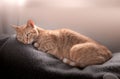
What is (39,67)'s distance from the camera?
1.38m

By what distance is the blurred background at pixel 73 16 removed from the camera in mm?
1864

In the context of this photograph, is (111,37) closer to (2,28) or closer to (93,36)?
(93,36)

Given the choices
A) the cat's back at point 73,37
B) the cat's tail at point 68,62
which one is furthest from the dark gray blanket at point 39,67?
the cat's back at point 73,37

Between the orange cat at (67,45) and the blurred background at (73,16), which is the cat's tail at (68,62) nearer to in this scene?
the orange cat at (67,45)

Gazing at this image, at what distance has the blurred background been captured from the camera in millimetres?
1864

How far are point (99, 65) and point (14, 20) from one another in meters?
0.95

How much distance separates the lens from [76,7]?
1905 millimetres

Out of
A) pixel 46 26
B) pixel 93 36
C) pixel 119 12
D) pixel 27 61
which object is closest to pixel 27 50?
pixel 27 61

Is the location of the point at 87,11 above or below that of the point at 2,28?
above

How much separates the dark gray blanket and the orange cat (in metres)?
0.07

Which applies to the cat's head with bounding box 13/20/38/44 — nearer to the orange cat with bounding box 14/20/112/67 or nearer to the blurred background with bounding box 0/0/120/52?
the orange cat with bounding box 14/20/112/67

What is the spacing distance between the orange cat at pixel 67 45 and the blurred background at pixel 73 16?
262 millimetres

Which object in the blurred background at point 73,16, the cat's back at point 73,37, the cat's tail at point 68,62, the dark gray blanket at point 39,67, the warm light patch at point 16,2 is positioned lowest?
the cat's tail at point 68,62

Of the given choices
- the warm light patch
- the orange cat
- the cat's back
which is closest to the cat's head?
the orange cat
